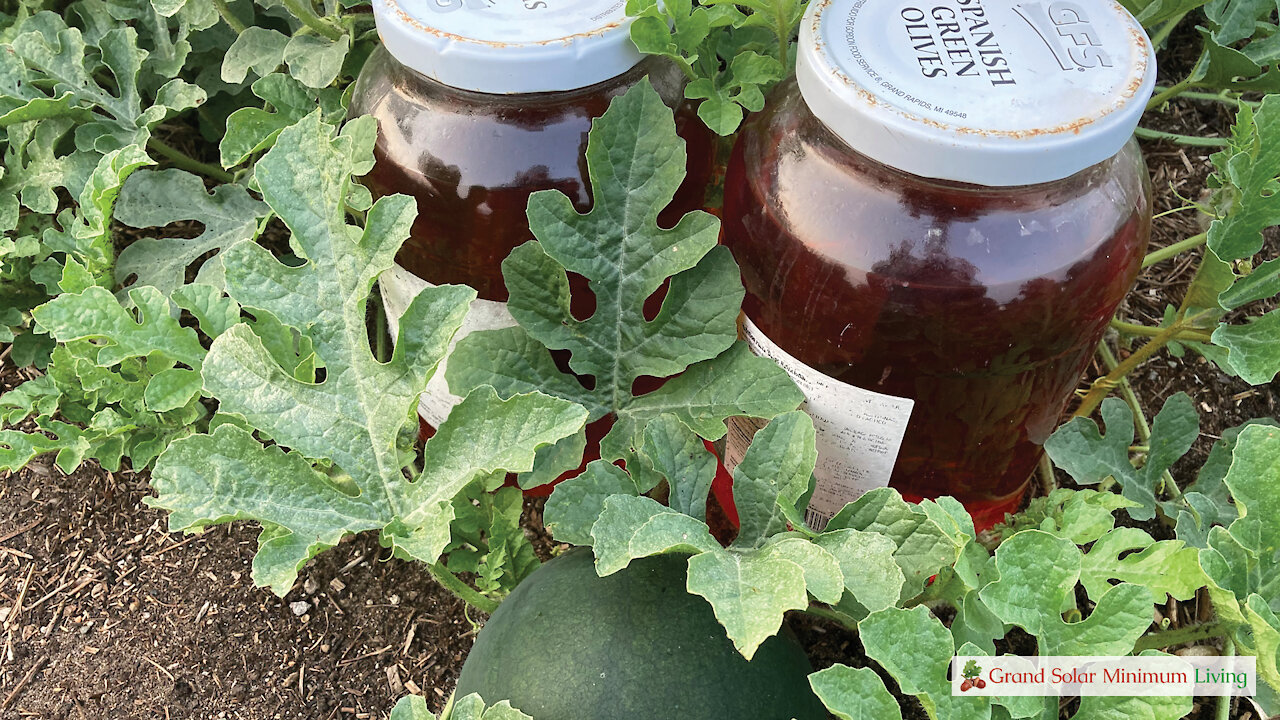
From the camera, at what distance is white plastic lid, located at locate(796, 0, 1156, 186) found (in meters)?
1.09

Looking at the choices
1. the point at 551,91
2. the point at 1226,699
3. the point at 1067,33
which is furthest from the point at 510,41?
the point at 1226,699

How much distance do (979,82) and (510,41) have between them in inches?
21.0

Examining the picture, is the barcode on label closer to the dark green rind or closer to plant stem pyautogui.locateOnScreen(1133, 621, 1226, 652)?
the dark green rind

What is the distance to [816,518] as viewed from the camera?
62.8 inches

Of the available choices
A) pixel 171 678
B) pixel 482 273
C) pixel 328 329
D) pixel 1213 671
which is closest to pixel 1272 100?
pixel 1213 671

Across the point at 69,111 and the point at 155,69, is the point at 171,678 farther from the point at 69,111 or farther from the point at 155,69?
the point at 155,69

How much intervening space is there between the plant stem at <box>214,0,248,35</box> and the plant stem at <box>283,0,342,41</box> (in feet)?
0.57

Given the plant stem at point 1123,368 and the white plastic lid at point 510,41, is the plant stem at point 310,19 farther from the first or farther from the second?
the plant stem at point 1123,368

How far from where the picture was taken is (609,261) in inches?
55.0

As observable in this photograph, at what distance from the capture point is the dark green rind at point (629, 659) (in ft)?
3.78

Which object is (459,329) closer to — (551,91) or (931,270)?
(551,91)

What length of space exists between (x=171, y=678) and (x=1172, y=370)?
1.76 m

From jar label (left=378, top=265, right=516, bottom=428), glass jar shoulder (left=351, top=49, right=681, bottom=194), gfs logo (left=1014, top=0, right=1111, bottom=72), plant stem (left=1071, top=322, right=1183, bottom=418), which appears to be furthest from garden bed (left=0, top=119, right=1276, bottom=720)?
gfs logo (left=1014, top=0, right=1111, bottom=72)

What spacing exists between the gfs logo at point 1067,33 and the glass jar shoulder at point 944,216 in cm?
12
